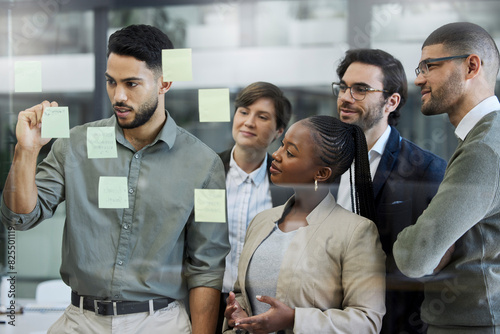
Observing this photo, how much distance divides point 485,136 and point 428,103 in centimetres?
32

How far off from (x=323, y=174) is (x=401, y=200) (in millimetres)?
370

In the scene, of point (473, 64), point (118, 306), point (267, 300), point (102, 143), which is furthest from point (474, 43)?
point (118, 306)

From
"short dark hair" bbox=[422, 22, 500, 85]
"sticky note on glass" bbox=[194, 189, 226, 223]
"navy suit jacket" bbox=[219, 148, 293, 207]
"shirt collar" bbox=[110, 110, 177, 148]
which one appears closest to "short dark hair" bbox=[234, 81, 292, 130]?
"navy suit jacket" bbox=[219, 148, 293, 207]

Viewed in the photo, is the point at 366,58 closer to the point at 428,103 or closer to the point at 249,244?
the point at 428,103

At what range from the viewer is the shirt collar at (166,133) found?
2.43m

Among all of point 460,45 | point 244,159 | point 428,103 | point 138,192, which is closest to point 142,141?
point 138,192

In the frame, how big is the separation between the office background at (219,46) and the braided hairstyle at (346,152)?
0.20 metres

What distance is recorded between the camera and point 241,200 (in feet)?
8.11

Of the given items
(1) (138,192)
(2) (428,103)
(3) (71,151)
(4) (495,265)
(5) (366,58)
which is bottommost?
(4) (495,265)

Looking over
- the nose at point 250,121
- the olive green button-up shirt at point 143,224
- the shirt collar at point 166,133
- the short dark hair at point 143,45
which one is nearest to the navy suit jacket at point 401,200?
the nose at point 250,121

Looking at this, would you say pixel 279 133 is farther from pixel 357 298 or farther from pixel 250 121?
pixel 357 298

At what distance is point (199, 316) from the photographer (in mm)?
2357

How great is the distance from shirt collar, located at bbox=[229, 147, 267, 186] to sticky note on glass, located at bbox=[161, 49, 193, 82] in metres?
0.41

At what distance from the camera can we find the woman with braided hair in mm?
2023
